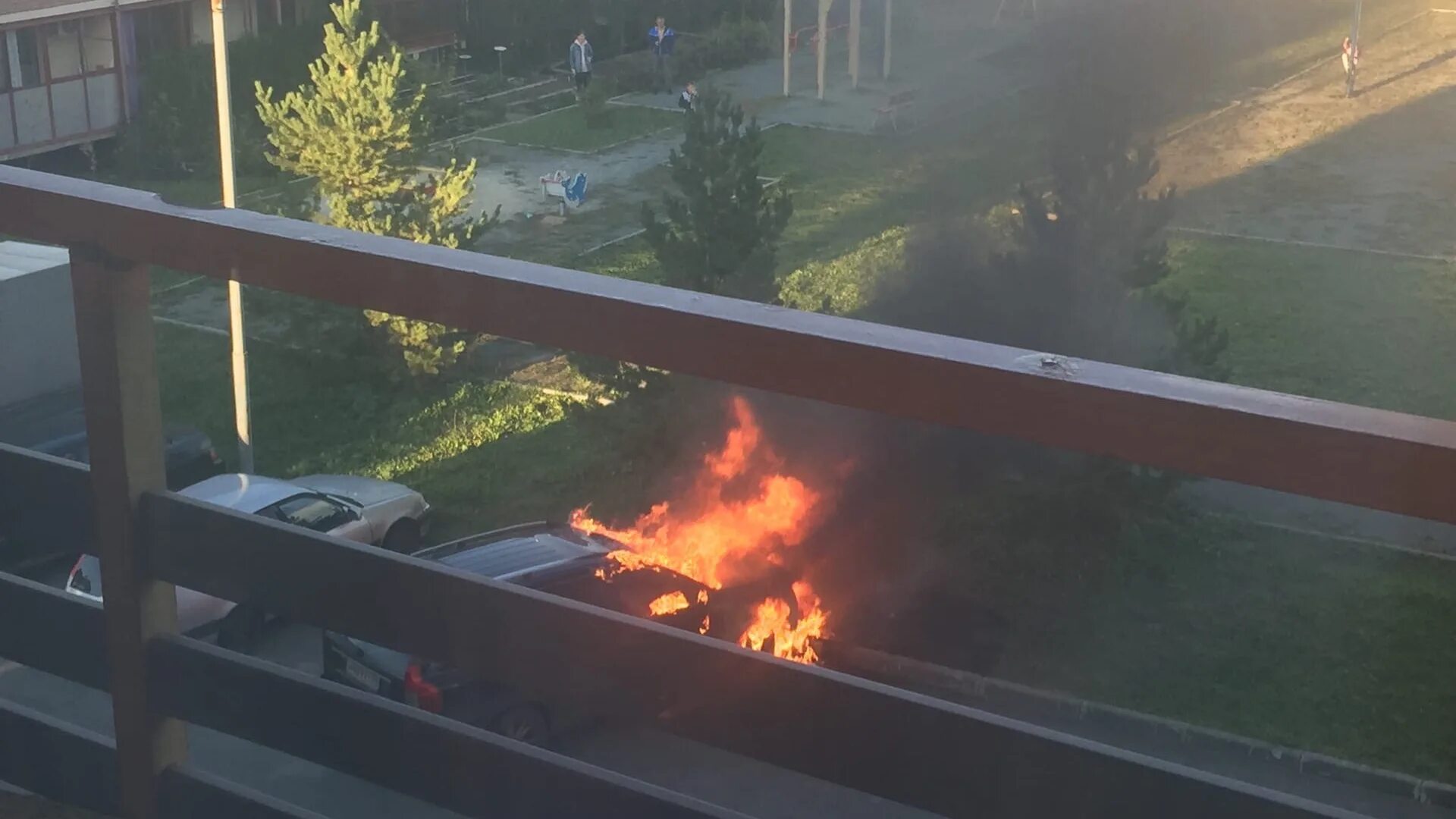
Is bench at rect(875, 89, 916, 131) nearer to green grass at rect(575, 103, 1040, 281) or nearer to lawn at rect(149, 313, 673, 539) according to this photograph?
green grass at rect(575, 103, 1040, 281)

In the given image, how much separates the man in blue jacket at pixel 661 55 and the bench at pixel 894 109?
11.3ft

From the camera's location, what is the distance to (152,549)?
1.53 meters

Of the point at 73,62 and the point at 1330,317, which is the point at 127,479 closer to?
the point at 1330,317

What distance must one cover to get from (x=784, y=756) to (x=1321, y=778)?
233 inches

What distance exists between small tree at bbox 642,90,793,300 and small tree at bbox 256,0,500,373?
64.0 inches

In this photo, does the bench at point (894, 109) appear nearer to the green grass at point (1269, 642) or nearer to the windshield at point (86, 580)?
the green grass at point (1269, 642)

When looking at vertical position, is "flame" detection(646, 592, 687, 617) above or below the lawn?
above

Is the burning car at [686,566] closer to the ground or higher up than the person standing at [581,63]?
closer to the ground

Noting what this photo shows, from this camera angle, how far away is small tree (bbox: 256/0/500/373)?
32.1 ft

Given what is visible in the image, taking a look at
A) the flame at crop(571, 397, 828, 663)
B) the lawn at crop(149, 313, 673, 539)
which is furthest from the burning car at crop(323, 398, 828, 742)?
the lawn at crop(149, 313, 673, 539)

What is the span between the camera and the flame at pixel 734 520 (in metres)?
8.27

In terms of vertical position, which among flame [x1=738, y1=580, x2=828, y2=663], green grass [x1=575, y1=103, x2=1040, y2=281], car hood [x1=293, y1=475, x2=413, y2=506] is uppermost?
green grass [x1=575, y1=103, x2=1040, y2=281]

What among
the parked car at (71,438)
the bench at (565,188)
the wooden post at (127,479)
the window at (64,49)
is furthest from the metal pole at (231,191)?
the window at (64,49)

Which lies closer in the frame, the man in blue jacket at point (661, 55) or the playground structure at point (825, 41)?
the playground structure at point (825, 41)
